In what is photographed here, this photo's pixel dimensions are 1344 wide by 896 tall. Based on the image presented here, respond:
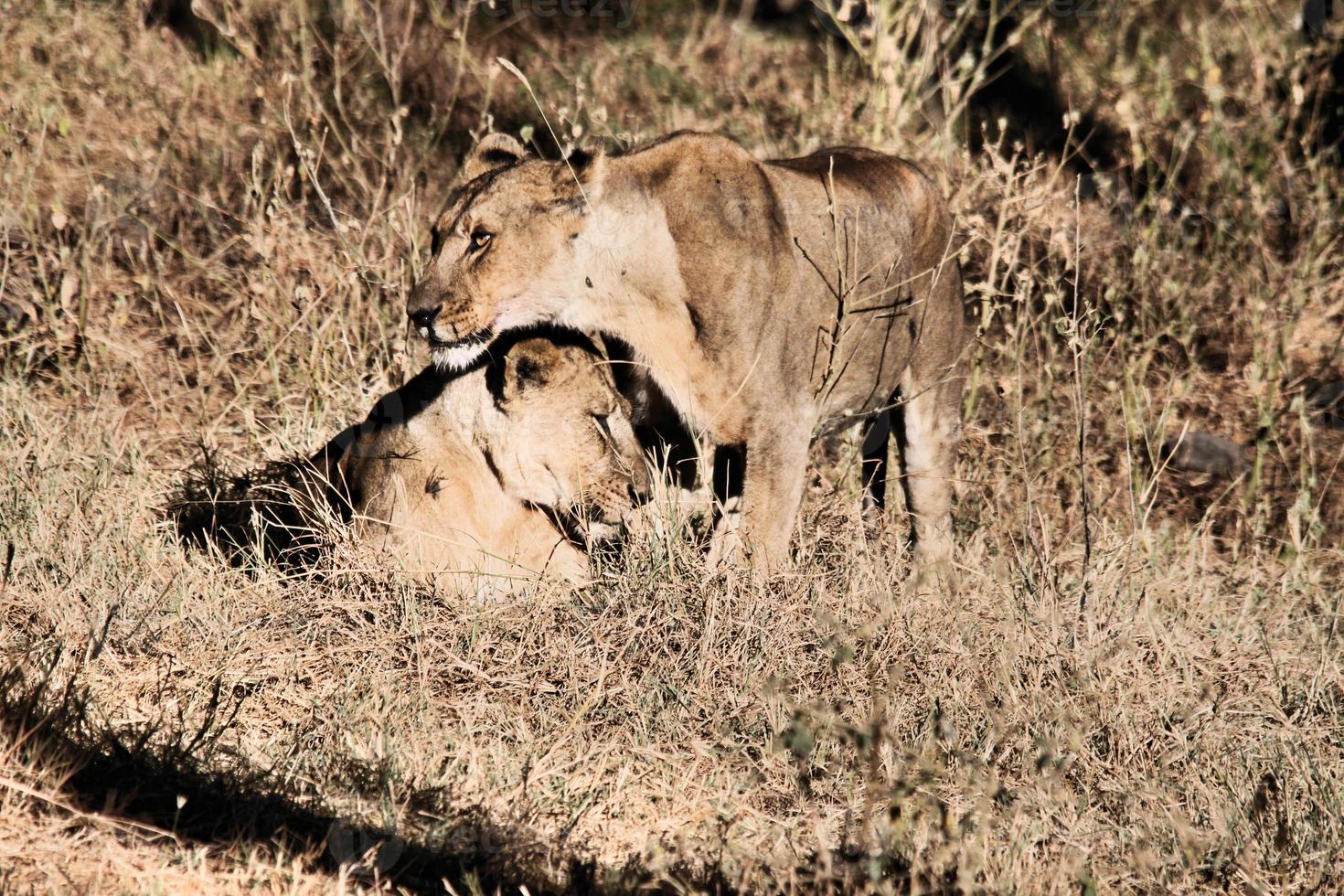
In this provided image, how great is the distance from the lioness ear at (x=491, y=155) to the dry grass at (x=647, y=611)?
508mm

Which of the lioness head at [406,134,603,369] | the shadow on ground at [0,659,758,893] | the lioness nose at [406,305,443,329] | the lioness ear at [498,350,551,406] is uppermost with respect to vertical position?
the lioness head at [406,134,603,369]

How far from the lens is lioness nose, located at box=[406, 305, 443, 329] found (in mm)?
4227

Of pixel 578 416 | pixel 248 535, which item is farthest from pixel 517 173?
pixel 248 535

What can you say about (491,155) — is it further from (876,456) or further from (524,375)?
(876,456)

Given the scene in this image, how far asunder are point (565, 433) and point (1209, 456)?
10.9ft

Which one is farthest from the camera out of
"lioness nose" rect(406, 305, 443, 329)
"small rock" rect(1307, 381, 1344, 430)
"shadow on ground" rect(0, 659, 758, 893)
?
"small rock" rect(1307, 381, 1344, 430)

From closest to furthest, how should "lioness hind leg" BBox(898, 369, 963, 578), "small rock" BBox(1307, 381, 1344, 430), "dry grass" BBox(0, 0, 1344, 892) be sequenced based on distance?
1. "dry grass" BBox(0, 0, 1344, 892)
2. "lioness hind leg" BBox(898, 369, 963, 578)
3. "small rock" BBox(1307, 381, 1344, 430)

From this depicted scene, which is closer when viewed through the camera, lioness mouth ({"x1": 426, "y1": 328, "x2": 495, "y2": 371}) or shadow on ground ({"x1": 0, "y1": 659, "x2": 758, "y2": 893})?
shadow on ground ({"x1": 0, "y1": 659, "x2": 758, "y2": 893})

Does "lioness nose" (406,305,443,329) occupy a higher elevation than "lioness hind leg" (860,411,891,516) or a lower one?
higher

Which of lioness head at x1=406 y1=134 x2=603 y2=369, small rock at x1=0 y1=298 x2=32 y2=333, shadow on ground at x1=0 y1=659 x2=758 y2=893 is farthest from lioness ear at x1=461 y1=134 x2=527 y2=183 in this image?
small rock at x1=0 y1=298 x2=32 y2=333

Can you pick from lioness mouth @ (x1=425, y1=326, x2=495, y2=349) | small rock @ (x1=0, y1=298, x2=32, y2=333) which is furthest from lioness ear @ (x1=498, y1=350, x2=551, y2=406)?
small rock @ (x1=0, y1=298, x2=32, y2=333)

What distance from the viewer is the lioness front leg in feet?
14.2

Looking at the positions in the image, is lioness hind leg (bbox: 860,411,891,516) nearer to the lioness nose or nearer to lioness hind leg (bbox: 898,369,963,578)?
lioness hind leg (bbox: 898,369,963,578)

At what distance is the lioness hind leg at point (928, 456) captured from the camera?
521 cm
